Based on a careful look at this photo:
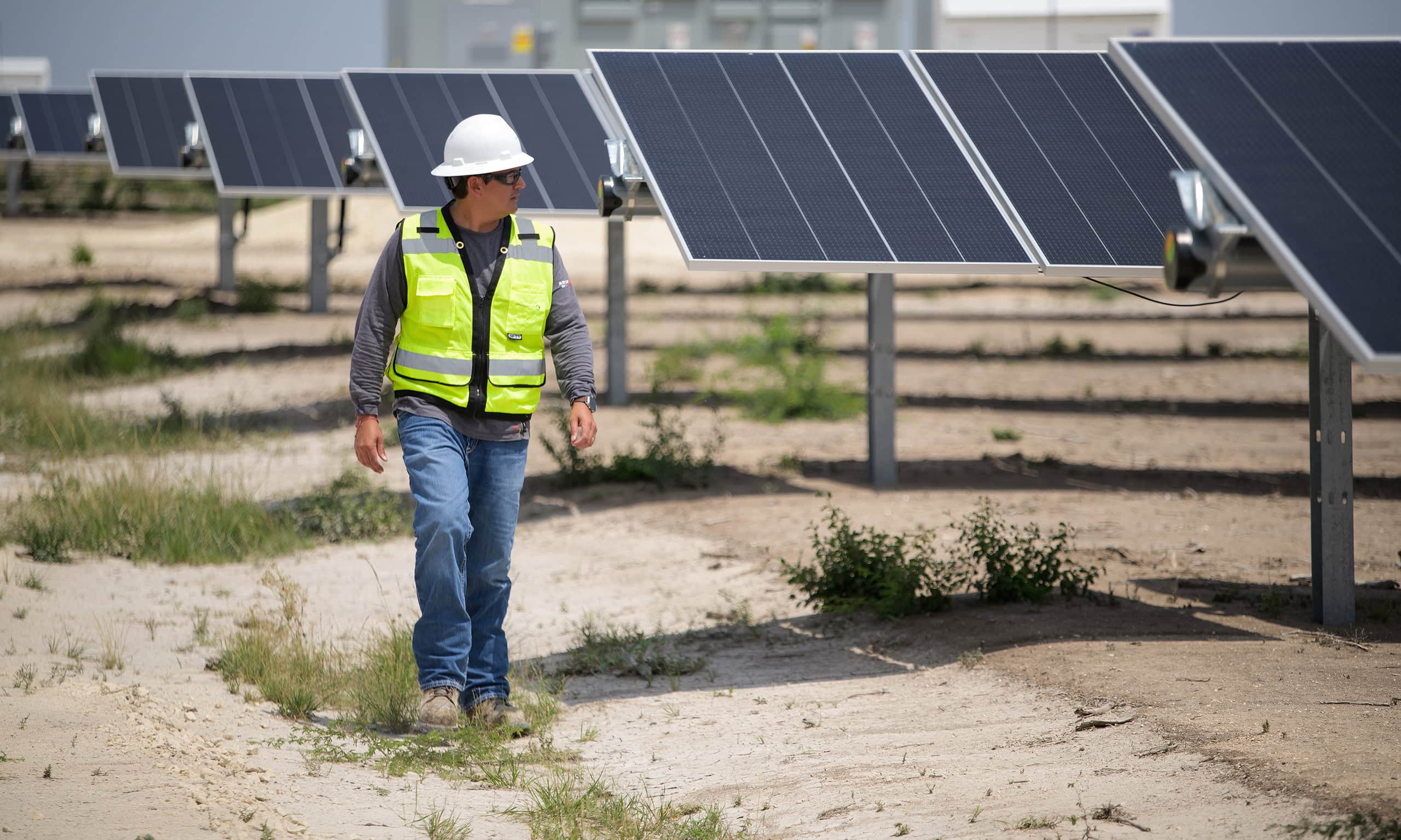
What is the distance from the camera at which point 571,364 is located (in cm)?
506

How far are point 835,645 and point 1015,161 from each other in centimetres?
260

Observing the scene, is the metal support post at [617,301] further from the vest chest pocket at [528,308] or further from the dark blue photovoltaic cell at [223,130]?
the vest chest pocket at [528,308]

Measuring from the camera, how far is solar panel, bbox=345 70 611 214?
413 inches

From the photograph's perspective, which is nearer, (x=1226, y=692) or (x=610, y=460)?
(x=1226, y=692)

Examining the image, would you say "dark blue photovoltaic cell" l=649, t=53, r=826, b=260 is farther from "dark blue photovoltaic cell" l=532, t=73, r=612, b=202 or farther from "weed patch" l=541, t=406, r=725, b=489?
"dark blue photovoltaic cell" l=532, t=73, r=612, b=202

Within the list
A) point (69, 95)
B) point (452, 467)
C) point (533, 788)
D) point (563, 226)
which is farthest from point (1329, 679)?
point (563, 226)

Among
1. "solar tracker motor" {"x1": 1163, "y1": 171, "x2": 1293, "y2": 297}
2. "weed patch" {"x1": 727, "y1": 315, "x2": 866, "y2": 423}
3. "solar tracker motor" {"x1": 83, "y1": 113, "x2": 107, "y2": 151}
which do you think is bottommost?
"weed patch" {"x1": 727, "y1": 315, "x2": 866, "y2": 423}

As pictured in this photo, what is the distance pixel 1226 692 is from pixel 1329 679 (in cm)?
44

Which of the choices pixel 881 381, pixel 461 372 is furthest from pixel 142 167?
pixel 461 372

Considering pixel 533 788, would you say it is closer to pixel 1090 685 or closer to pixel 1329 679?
pixel 1090 685

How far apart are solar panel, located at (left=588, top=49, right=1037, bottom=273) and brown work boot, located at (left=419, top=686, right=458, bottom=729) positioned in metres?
2.34

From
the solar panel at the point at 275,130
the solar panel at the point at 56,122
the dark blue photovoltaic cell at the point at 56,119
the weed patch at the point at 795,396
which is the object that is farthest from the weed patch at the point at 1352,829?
the dark blue photovoltaic cell at the point at 56,119

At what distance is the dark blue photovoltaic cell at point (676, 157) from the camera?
6531 millimetres

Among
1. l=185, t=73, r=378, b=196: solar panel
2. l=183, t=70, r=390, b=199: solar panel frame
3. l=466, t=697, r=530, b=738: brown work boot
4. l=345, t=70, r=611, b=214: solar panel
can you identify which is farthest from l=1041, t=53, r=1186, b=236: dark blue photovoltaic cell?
l=185, t=73, r=378, b=196: solar panel
